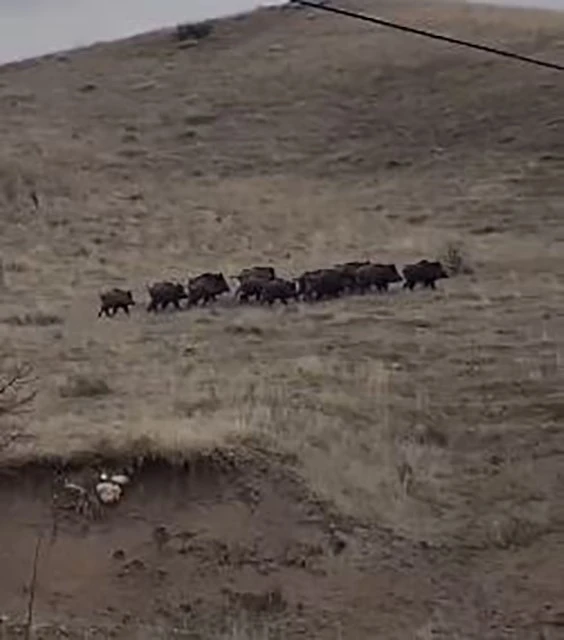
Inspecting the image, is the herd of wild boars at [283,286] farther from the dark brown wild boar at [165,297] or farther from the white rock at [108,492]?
the white rock at [108,492]

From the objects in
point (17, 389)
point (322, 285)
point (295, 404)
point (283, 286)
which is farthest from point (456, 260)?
point (17, 389)

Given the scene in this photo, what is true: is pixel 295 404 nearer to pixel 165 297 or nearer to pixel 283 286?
pixel 165 297

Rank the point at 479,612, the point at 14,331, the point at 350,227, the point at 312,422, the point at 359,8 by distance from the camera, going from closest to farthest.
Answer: the point at 479,612, the point at 312,422, the point at 14,331, the point at 350,227, the point at 359,8

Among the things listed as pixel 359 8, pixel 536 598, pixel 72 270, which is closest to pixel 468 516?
pixel 536 598

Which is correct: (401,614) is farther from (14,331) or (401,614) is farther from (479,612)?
(14,331)

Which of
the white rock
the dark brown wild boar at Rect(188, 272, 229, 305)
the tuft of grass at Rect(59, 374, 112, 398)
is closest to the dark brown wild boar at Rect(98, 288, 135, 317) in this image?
the dark brown wild boar at Rect(188, 272, 229, 305)

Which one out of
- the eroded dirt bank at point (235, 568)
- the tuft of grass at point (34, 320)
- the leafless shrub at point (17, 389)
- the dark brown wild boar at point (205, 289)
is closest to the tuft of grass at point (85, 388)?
the leafless shrub at point (17, 389)
